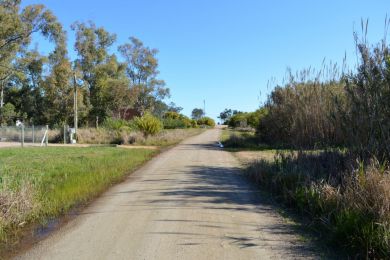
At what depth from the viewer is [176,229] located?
7484 millimetres

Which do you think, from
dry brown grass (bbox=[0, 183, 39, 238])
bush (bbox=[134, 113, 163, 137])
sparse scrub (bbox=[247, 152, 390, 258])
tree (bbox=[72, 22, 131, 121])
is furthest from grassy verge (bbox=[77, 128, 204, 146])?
dry brown grass (bbox=[0, 183, 39, 238])

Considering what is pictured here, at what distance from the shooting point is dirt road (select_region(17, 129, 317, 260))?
624cm

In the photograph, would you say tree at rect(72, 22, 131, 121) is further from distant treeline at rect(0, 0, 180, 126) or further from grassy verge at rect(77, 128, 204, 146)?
grassy verge at rect(77, 128, 204, 146)

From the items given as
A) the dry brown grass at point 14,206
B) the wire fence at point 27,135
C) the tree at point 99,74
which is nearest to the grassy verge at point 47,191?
the dry brown grass at point 14,206

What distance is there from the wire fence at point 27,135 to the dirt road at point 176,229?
25.5 metres

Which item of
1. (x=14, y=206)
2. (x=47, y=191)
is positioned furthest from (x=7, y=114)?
(x=14, y=206)

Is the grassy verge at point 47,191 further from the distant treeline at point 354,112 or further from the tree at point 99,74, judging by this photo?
the tree at point 99,74

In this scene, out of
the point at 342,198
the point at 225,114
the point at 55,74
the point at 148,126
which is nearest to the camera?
the point at 342,198

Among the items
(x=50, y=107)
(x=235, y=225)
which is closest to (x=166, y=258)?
(x=235, y=225)

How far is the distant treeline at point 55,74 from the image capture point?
4541 centimetres

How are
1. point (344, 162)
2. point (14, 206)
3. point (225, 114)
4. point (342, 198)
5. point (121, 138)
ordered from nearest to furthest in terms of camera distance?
point (342, 198) < point (14, 206) < point (344, 162) < point (121, 138) < point (225, 114)

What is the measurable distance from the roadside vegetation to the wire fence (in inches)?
985

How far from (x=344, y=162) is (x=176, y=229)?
14.2 ft

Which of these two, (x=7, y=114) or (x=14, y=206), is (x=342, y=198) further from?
(x=7, y=114)
